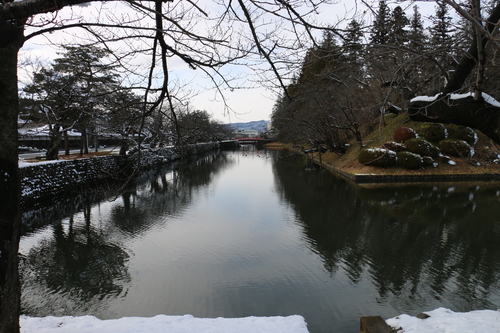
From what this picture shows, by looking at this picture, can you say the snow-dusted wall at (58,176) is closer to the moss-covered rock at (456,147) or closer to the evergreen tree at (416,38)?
the evergreen tree at (416,38)

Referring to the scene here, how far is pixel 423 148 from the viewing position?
60.0ft

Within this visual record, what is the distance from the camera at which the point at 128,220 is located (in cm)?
1001

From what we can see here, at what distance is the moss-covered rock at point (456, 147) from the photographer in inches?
709

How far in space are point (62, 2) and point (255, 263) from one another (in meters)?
5.53

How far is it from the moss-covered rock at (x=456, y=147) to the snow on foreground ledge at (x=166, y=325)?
17.9m

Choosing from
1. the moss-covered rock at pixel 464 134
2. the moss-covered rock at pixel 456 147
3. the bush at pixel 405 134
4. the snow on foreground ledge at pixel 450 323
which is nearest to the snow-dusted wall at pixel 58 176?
the snow on foreground ledge at pixel 450 323

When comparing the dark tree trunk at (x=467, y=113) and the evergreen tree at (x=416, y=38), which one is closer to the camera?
the dark tree trunk at (x=467, y=113)

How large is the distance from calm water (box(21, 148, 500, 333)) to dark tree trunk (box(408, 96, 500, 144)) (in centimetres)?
298

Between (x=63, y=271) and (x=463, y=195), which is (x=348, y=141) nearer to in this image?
(x=463, y=195)

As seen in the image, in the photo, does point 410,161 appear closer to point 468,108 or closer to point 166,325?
point 468,108

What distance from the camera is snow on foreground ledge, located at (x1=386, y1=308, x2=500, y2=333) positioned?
143 inches

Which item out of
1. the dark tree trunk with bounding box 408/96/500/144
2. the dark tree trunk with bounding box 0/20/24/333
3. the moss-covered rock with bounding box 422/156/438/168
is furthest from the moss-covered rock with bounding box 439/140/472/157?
the dark tree trunk with bounding box 0/20/24/333

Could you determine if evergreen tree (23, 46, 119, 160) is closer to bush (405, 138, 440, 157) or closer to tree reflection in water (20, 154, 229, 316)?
tree reflection in water (20, 154, 229, 316)

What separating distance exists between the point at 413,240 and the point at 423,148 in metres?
12.2
